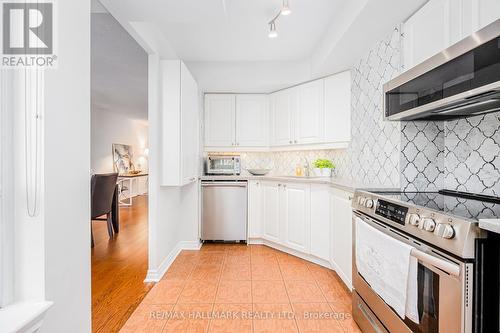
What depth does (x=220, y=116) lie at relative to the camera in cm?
403

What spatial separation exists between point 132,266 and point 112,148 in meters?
5.60

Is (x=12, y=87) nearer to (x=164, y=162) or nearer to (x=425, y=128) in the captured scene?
(x=164, y=162)

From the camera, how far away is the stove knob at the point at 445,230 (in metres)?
1.08

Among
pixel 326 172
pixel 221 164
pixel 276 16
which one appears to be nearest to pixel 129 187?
pixel 221 164

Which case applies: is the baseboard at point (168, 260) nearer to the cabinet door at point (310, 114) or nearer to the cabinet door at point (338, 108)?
the cabinet door at point (310, 114)

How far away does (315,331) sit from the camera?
1.88m

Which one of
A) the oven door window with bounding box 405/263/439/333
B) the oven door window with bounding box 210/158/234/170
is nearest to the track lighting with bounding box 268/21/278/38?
the oven door window with bounding box 210/158/234/170

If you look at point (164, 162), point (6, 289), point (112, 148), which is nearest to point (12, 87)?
point (6, 289)

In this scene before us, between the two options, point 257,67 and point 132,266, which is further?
point 257,67

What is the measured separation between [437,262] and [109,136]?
8091mm

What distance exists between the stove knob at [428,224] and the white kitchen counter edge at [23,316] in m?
1.54

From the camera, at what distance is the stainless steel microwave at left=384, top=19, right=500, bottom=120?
1107 millimetres

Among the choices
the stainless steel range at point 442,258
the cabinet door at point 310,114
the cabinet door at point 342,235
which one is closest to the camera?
the stainless steel range at point 442,258

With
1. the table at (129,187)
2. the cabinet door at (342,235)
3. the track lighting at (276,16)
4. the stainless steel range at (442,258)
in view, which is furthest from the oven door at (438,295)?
the table at (129,187)
